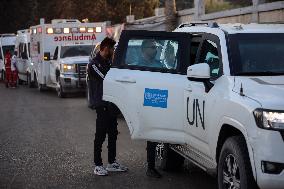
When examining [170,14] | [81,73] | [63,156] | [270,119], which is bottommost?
[63,156]

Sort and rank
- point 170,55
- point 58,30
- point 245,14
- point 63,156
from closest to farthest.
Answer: point 170,55, point 63,156, point 245,14, point 58,30

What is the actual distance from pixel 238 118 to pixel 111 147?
3298 millimetres

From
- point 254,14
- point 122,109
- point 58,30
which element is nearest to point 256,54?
point 122,109

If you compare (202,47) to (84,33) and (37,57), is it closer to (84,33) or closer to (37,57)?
(84,33)

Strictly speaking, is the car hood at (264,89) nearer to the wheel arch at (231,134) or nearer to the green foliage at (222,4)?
the wheel arch at (231,134)

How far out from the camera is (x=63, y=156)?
973cm

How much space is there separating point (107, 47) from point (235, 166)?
10.9ft

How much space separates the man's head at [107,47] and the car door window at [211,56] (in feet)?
5.79

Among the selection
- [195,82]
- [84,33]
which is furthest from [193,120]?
[84,33]

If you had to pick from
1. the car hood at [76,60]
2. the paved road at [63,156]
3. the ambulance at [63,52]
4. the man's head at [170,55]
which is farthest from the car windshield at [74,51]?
the man's head at [170,55]

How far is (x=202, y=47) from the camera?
7098mm

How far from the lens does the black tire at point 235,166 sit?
545 cm

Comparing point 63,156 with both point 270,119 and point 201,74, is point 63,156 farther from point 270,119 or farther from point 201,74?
point 270,119

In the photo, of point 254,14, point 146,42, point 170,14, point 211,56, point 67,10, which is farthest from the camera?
point 67,10
